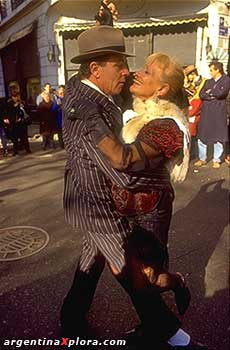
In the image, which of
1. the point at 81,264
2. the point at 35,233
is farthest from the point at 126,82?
the point at 35,233

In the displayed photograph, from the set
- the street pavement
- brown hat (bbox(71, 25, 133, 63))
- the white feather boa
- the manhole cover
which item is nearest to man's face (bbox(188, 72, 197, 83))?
the street pavement

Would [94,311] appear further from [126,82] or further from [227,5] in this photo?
[227,5]

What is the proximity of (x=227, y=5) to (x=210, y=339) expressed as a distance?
3.57 meters

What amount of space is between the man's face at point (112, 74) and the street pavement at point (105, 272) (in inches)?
61.8

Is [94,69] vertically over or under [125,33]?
under

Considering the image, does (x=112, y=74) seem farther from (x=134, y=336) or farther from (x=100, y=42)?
(x=134, y=336)

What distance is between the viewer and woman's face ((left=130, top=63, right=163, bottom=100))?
1.45m

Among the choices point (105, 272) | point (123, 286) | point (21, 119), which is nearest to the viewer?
point (123, 286)

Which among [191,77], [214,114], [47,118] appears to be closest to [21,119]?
[47,118]

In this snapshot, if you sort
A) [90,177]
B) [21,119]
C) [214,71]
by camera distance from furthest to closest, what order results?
1. [21,119]
2. [214,71]
3. [90,177]

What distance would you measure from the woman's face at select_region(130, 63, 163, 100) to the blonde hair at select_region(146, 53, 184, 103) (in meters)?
0.02

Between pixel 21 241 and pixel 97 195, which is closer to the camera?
pixel 97 195

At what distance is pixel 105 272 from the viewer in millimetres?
2920

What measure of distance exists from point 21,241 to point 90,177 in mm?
2110
